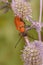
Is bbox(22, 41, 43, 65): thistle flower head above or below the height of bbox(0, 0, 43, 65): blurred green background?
above

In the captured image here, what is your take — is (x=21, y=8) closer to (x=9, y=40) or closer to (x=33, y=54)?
(x=33, y=54)

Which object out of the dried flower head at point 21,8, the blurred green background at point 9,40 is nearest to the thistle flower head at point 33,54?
the dried flower head at point 21,8

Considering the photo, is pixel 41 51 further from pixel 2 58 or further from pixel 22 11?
pixel 2 58

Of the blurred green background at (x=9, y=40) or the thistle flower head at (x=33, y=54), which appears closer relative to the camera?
the thistle flower head at (x=33, y=54)

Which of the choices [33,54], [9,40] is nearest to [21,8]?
[33,54]

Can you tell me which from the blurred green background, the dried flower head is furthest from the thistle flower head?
the blurred green background

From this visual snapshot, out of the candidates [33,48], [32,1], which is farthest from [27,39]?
[32,1]

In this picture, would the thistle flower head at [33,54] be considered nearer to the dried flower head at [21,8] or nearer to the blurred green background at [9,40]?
the dried flower head at [21,8]

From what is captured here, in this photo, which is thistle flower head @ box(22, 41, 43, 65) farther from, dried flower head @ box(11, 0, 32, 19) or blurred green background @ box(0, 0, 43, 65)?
blurred green background @ box(0, 0, 43, 65)
